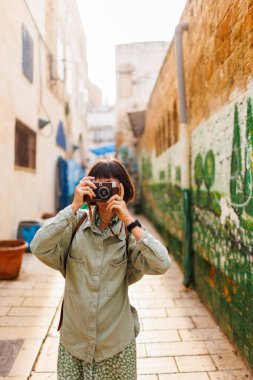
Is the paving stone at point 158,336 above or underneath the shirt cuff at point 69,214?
underneath

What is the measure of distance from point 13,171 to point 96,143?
2428 centimetres

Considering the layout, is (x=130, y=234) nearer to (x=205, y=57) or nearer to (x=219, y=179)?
(x=219, y=179)

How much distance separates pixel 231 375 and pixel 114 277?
5.28 feet

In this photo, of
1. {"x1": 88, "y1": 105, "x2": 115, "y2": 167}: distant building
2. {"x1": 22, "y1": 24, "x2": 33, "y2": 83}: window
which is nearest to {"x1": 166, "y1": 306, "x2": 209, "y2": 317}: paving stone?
{"x1": 22, "y1": 24, "x2": 33, "y2": 83}: window

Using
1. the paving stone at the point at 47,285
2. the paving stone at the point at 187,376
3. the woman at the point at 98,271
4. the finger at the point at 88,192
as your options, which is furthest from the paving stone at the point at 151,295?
the finger at the point at 88,192

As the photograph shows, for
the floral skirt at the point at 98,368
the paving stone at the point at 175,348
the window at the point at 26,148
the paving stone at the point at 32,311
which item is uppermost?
the window at the point at 26,148

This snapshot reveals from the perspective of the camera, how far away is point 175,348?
2779mm

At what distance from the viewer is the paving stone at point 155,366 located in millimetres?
2457

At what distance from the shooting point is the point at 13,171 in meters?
5.90

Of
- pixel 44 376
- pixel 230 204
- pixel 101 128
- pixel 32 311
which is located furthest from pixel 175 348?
pixel 101 128

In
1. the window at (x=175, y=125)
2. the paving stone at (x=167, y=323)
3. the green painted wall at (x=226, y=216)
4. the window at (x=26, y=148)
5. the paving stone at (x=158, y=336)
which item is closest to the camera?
the green painted wall at (x=226, y=216)

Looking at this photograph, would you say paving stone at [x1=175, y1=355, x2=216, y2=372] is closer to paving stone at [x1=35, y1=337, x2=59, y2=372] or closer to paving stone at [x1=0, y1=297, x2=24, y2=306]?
paving stone at [x1=35, y1=337, x2=59, y2=372]

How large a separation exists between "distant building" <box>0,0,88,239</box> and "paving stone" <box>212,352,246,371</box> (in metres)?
3.97

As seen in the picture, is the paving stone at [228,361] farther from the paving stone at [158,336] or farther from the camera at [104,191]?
the camera at [104,191]
